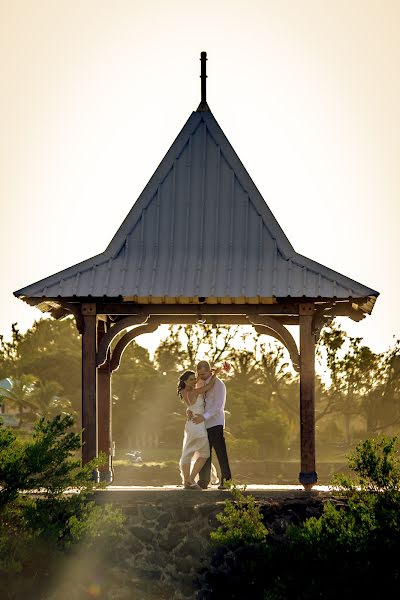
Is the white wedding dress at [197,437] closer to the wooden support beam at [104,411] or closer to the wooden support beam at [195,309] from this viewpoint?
the wooden support beam at [195,309]

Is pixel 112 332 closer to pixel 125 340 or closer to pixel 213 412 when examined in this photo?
pixel 213 412

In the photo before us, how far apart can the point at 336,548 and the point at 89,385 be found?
5.16 m

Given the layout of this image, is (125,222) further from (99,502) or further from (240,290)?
(99,502)

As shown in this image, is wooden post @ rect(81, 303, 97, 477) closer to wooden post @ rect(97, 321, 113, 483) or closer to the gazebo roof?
the gazebo roof

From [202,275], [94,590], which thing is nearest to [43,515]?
[94,590]

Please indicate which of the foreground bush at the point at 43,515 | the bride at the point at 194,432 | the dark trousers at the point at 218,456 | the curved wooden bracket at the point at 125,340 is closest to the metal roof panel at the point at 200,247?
the bride at the point at 194,432

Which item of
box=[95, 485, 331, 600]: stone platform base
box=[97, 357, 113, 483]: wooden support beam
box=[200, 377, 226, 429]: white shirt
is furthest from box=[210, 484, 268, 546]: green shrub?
box=[97, 357, 113, 483]: wooden support beam

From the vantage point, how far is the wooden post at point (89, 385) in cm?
2169

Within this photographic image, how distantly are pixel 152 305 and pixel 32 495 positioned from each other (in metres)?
3.35

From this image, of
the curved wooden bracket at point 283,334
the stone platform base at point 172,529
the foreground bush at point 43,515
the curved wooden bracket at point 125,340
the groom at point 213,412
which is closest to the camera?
the foreground bush at point 43,515

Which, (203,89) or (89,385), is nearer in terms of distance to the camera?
(89,385)

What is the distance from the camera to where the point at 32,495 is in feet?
67.6

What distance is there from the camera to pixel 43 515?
64.1 feet

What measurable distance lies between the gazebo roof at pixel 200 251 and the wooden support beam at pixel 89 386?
12.3 inches
